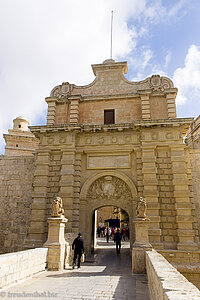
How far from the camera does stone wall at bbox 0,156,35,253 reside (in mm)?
12926

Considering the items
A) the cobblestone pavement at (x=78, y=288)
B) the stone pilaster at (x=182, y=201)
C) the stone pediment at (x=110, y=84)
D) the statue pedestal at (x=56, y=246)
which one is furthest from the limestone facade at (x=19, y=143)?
the cobblestone pavement at (x=78, y=288)

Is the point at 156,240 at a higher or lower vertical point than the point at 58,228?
lower

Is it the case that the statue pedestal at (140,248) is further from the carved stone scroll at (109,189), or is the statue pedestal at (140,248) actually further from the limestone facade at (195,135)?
the limestone facade at (195,135)

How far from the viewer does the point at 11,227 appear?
516 inches

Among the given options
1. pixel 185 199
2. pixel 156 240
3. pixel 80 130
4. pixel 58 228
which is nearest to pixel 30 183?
pixel 80 130

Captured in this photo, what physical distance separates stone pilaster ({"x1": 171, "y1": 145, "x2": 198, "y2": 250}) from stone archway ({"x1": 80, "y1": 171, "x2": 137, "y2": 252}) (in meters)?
2.20

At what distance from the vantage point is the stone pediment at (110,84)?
45.5 feet

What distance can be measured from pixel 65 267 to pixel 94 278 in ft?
7.21

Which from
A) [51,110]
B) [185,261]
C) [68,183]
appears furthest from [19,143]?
→ [185,261]

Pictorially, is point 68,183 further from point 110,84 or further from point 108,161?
point 110,84

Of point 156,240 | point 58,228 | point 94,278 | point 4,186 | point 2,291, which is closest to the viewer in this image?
point 2,291

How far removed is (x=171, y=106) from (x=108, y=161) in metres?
4.86

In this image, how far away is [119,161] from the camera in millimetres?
12586

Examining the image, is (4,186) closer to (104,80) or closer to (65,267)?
(65,267)
